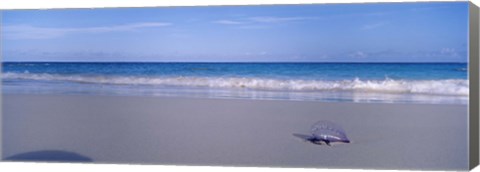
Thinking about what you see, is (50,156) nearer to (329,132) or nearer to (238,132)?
(238,132)

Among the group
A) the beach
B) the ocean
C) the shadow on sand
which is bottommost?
the shadow on sand

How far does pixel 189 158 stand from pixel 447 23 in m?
2.12

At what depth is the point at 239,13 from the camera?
14.8ft

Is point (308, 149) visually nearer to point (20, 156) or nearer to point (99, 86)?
point (20, 156)

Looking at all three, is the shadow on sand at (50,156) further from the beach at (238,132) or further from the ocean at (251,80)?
the ocean at (251,80)

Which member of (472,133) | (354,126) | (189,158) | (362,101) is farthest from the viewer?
(362,101)

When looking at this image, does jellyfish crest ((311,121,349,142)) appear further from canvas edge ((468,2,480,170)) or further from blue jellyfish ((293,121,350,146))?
canvas edge ((468,2,480,170))

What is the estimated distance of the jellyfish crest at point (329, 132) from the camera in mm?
3553

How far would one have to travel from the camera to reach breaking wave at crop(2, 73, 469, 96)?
5.49 metres

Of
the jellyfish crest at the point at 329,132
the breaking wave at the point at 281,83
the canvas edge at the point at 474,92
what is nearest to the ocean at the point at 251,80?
the breaking wave at the point at 281,83

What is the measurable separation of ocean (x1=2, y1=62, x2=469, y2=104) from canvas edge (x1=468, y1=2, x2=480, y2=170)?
150 centimetres

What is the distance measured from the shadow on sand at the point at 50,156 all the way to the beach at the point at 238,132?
0.04 metres

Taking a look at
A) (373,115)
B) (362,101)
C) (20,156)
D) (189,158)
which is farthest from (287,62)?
(20,156)

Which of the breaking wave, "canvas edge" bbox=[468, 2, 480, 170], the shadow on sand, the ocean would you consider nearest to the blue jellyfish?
"canvas edge" bbox=[468, 2, 480, 170]
